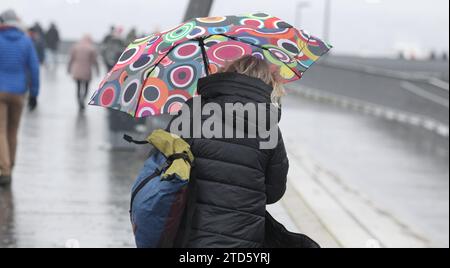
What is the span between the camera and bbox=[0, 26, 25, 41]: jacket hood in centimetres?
955

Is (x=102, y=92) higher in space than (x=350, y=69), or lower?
higher

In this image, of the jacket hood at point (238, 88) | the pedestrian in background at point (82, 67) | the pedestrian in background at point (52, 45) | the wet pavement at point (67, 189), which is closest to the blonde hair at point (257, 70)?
the jacket hood at point (238, 88)

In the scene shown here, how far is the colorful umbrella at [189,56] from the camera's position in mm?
4641

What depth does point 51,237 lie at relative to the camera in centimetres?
759

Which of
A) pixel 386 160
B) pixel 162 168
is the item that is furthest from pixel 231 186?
pixel 386 160

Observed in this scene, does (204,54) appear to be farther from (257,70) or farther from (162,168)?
(162,168)

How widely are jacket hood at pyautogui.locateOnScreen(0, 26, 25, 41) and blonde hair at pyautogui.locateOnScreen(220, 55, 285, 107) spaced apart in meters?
5.58

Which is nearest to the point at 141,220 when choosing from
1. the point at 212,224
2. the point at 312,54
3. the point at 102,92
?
the point at 212,224

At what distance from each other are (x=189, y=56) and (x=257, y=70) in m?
0.69

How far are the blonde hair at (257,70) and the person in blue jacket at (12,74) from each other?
17.8ft

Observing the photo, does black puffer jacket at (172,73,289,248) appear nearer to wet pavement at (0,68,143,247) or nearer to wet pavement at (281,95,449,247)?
wet pavement at (0,68,143,247)
